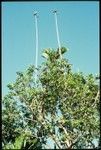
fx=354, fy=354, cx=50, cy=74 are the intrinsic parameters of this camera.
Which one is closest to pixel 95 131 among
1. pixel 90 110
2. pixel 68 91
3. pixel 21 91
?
pixel 90 110

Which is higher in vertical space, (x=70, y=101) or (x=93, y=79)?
(x=93, y=79)

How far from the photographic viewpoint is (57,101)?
84.8ft

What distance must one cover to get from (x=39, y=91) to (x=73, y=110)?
286 cm

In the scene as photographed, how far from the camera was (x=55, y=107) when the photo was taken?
25.9 meters

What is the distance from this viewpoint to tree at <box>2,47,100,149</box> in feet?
81.5

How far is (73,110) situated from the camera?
25.1 m

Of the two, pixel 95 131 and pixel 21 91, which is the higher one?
pixel 21 91

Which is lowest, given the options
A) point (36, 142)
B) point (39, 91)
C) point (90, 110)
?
point (36, 142)

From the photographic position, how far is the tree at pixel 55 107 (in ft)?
81.5

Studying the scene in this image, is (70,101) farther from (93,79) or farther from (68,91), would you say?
(93,79)

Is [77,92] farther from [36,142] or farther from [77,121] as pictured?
[36,142]

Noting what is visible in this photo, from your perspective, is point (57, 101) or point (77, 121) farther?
point (57, 101)

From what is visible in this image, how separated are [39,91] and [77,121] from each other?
3.69 m

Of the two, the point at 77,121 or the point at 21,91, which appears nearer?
the point at 77,121
